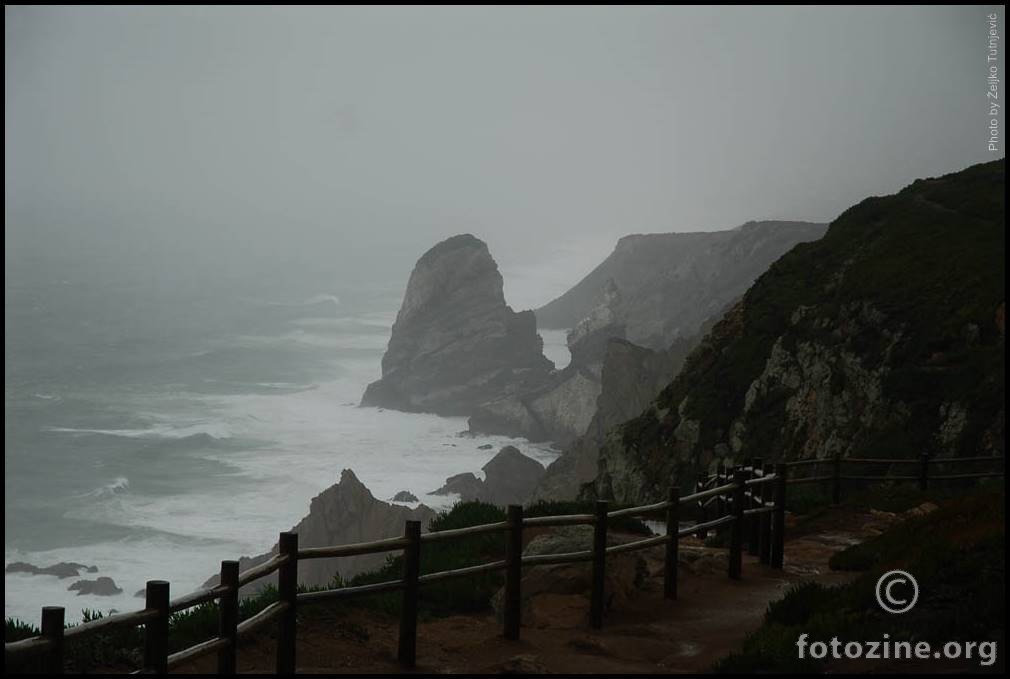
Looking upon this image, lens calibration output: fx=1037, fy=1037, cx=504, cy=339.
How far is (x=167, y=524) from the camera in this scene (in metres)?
115

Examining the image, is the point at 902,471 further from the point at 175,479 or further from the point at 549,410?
the point at 549,410

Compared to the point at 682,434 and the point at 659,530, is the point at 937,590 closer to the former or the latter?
the point at 659,530

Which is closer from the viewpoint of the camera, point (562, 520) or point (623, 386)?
point (562, 520)

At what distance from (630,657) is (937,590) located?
312 centimetres

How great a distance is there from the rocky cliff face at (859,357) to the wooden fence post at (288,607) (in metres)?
25.5

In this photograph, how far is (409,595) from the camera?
10445mm

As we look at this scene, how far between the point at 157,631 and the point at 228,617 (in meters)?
0.94

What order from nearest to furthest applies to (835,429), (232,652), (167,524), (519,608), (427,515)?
(232,652) < (519,608) < (835,429) < (427,515) < (167,524)

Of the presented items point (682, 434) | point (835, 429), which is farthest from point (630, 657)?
point (682, 434)

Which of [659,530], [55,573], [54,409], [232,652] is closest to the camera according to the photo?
[232,652]

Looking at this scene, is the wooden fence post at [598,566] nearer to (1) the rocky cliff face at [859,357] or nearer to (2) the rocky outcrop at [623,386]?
(1) the rocky cliff face at [859,357]

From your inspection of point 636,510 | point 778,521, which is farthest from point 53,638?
point 778,521

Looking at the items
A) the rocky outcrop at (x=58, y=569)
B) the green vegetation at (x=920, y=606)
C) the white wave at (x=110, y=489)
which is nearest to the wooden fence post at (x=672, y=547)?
the green vegetation at (x=920, y=606)

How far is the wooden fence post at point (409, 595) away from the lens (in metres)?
10.4
